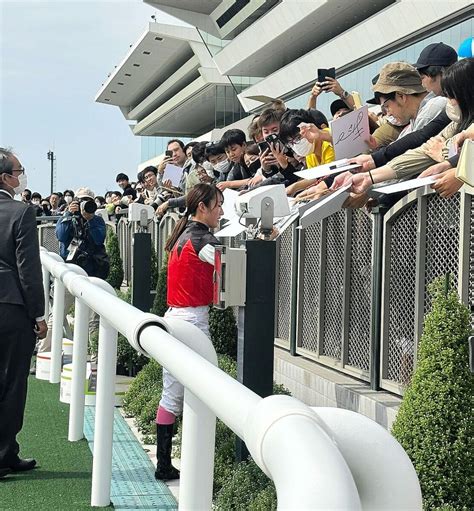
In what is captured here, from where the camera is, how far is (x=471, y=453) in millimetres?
3959

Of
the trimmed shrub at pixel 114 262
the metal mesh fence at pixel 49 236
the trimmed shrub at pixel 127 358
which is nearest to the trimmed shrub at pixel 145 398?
the trimmed shrub at pixel 127 358

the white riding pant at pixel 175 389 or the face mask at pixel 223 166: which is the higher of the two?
the face mask at pixel 223 166

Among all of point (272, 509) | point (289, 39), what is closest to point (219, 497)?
point (272, 509)

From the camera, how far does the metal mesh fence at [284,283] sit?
7516 mm

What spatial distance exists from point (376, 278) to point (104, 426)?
1987 millimetres

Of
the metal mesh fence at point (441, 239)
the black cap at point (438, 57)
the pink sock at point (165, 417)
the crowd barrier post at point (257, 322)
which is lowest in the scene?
the pink sock at point (165, 417)

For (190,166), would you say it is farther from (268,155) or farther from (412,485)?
(412,485)

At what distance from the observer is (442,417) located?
13.0 feet

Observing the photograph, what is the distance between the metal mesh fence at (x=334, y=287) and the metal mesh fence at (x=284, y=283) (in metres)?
0.81

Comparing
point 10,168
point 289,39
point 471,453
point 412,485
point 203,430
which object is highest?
point 289,39

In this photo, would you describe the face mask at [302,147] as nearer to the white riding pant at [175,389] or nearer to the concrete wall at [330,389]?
the white riding pant at [175,389]

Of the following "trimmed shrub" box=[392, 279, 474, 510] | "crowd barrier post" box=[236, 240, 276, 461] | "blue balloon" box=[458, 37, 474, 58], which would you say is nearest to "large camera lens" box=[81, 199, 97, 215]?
"blue balloon" box=[458, 37, 474, 58]

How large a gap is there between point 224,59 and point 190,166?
4241 centimetres

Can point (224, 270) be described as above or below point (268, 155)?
below
